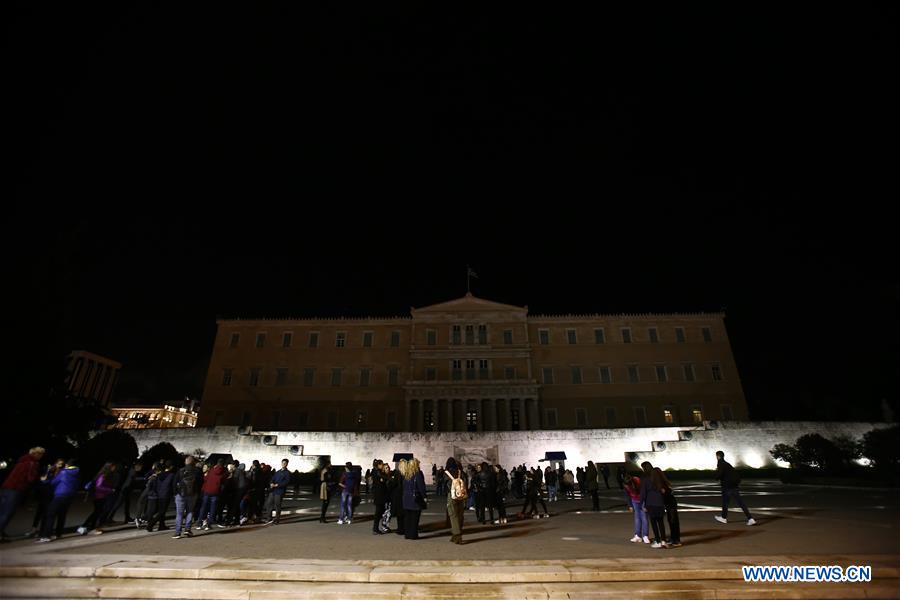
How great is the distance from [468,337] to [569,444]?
52.8 feet

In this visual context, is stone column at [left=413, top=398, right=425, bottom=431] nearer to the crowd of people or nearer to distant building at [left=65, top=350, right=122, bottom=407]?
the crowd of people

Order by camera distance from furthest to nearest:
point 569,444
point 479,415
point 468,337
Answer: point 468,337, point 479,415, point 569,444

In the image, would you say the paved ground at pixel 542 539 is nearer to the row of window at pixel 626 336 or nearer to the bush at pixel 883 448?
the bush at pixel 883 448

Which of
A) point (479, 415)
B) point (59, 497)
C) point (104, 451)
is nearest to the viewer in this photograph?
point (59, 497)

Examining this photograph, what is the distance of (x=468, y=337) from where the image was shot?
44344mm

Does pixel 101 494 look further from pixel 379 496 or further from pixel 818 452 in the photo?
pixel 818 452

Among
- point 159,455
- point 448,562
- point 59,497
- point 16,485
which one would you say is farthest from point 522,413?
point 16,485

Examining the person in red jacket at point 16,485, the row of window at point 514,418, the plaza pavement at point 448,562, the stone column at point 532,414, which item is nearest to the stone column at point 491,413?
the row of window at point 514,418

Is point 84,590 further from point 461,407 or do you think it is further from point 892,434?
point 892,434

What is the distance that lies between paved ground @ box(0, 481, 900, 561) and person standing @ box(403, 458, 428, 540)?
0.27m

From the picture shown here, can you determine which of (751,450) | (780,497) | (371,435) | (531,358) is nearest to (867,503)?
(780,497)

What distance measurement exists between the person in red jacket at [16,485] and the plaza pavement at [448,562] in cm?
64

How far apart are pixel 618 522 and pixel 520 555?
5771mm

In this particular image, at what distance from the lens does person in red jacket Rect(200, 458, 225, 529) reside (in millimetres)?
11148
